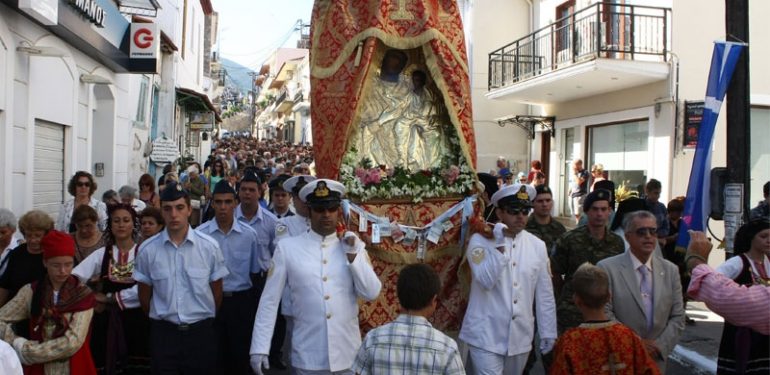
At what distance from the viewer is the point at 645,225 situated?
413 cm

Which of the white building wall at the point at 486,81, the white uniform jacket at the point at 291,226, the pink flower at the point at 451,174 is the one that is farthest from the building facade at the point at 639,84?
the white uniform jacket at the point at 291,226

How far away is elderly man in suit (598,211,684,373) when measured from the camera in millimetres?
4152

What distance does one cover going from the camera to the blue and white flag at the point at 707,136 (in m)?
5.42

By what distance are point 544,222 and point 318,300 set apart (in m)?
2.95

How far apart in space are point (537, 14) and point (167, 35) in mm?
9970

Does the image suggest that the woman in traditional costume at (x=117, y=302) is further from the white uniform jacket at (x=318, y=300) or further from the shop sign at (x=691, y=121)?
the shop sign at (x=691, y=121)

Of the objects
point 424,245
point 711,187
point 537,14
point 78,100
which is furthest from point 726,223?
point 537,14

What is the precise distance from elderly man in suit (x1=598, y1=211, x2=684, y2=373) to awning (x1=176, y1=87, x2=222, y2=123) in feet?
56.2

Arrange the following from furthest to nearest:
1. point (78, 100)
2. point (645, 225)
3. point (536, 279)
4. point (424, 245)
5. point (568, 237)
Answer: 1. point (78, 100)
2. point (424, 245)
3. point (568, 237)
4. point (536, 279)
5. point (645, 225)

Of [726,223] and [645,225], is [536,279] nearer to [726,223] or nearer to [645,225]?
[645,225]

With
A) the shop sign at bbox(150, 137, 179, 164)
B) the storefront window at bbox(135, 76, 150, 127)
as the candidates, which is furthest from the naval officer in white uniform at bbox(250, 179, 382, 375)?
the storefront window at bbox(135, 76, 150, 127)

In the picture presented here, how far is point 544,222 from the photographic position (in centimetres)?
622

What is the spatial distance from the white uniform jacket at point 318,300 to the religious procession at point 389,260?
0.04ft

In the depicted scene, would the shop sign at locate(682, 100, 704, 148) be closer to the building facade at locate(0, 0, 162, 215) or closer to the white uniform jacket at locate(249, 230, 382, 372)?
the building facade at locate(0, 0, 162, 215)
